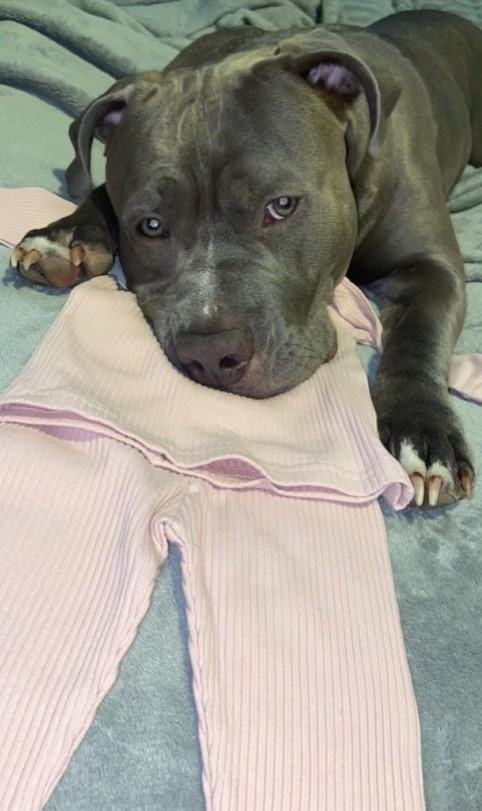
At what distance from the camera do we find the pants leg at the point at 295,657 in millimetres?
1072

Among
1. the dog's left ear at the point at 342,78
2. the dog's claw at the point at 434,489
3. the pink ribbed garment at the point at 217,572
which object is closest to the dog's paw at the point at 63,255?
the pink ribbed garment at the point at 217,572

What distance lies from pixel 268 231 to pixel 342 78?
49 cm

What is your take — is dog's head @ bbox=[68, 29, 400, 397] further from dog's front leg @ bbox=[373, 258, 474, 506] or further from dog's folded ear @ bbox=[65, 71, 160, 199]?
dog's front leg @ bbox=[373, 258, 474, 506]

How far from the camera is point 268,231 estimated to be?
1981 mm

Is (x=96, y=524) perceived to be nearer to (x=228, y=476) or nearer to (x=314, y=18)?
(x=228, y=476)

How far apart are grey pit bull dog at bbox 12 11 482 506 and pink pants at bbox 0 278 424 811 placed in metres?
0.14

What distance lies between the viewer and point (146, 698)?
116cm

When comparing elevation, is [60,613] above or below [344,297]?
above

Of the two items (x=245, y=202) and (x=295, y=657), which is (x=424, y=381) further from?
(x=295, y=657)

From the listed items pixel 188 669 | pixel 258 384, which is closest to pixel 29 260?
pixel 258 384

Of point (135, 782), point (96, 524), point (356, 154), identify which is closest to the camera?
point (135, 782)

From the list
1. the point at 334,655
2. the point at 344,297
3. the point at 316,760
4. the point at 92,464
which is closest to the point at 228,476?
the point at 92,464

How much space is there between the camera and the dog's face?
6.08 feet

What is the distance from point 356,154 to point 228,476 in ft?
3.71
